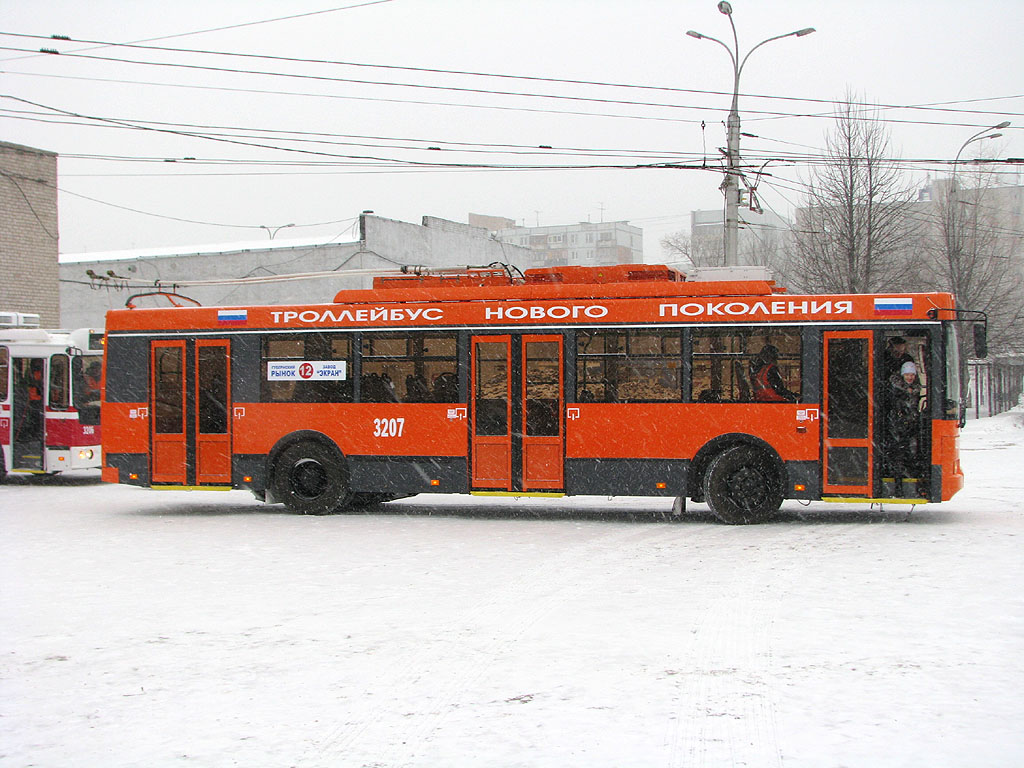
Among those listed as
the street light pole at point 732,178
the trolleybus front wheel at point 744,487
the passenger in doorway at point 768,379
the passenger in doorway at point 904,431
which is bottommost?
the trolleybus front wheel at point 744,487

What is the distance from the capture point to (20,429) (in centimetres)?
2133

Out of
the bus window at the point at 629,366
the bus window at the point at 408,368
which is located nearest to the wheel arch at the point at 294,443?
the bus window at the point at 408,368

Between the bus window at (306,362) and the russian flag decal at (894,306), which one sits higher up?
the russian flag decal at (894,306)

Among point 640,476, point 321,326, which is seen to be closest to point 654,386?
point 640,476

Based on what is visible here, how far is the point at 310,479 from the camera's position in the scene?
15.7 m

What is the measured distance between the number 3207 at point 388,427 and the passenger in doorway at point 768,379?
4.92 m

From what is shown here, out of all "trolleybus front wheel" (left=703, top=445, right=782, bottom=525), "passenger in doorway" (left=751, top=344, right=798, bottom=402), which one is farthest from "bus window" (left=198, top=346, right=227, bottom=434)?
"passenger in doorway" (left=751, top=344, right=798, bottom=402)

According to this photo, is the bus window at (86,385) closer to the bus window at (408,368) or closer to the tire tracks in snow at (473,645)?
the bus window at (408,368)

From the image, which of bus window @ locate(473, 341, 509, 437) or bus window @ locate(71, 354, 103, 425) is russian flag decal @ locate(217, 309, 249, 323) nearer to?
bus window @ locate(473, 341, 509, 437)

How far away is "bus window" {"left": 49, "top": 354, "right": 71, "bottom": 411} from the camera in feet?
69.4

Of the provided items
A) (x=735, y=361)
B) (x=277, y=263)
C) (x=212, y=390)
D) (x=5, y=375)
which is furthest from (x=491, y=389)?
(x=277, y=263)

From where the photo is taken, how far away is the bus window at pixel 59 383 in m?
21.1

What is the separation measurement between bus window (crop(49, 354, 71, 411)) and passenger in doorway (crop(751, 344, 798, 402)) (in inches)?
549

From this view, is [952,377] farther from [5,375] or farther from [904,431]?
[5,375]
